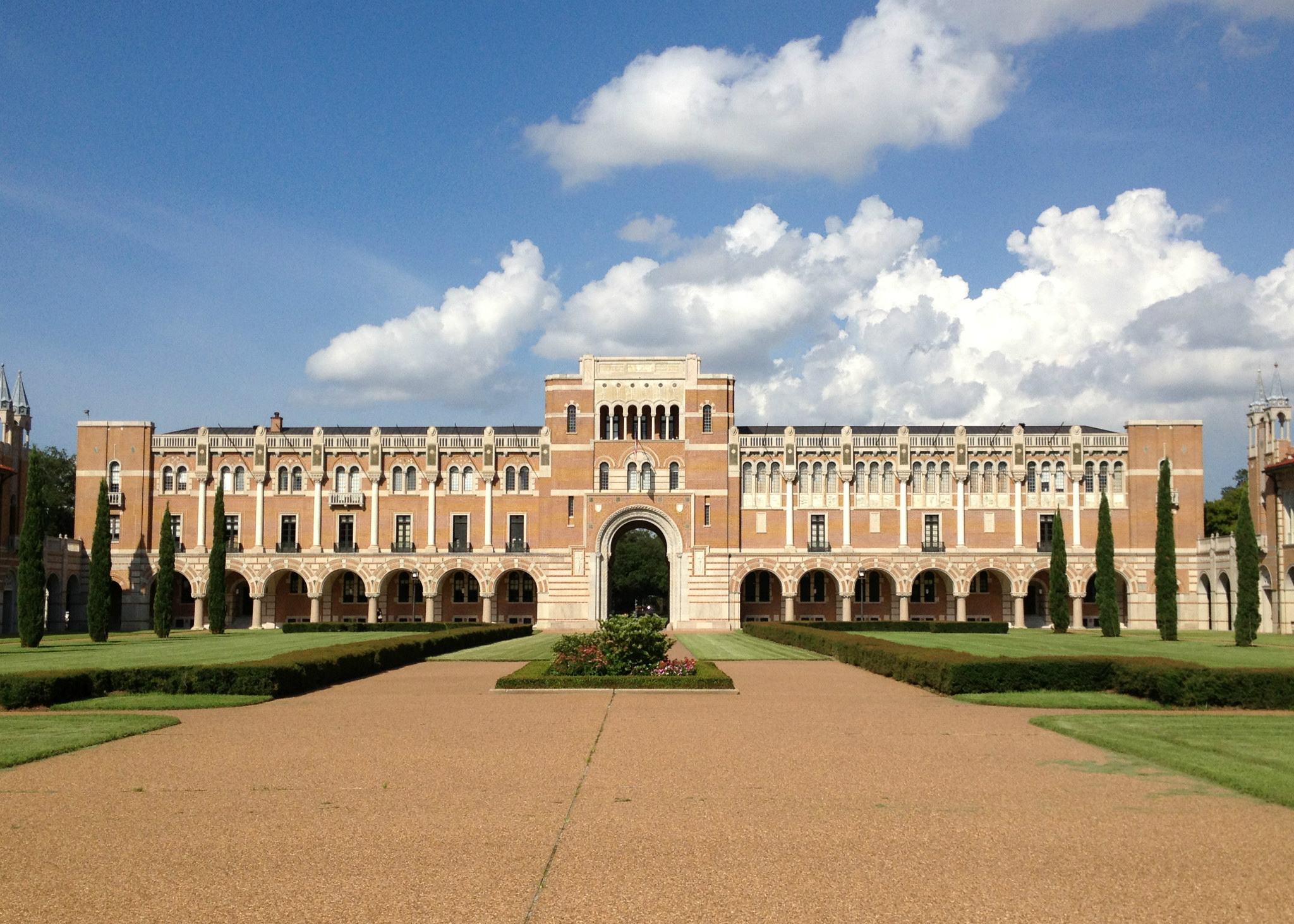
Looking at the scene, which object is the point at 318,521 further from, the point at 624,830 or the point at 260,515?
the point at 624,830

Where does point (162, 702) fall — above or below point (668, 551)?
below

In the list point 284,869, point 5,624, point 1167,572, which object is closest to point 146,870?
point 284,869

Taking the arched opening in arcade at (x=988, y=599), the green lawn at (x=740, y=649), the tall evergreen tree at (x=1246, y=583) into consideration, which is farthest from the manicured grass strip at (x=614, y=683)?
the arched opening in arcade at (x=988, y=599)

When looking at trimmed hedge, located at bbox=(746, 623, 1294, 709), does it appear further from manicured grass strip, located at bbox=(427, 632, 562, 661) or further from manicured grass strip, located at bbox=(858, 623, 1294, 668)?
manicured grass strip, located at bbox=(427, 632, 562, 661)

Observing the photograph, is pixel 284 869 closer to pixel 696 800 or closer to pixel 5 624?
pixel 696 800

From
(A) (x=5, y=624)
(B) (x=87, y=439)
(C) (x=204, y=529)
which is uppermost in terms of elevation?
(B) (x=87, y=439)

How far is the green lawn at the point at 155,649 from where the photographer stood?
3180cm

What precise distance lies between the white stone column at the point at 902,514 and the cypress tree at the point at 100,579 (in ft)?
131

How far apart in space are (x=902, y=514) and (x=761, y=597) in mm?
9366

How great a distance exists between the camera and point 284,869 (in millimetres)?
9555

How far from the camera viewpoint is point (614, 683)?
24.9m

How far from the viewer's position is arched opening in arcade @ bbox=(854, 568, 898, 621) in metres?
66.9

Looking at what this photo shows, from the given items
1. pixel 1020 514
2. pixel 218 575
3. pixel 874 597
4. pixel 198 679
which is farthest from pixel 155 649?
pixel 1020 514

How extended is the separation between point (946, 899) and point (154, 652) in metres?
34.9
